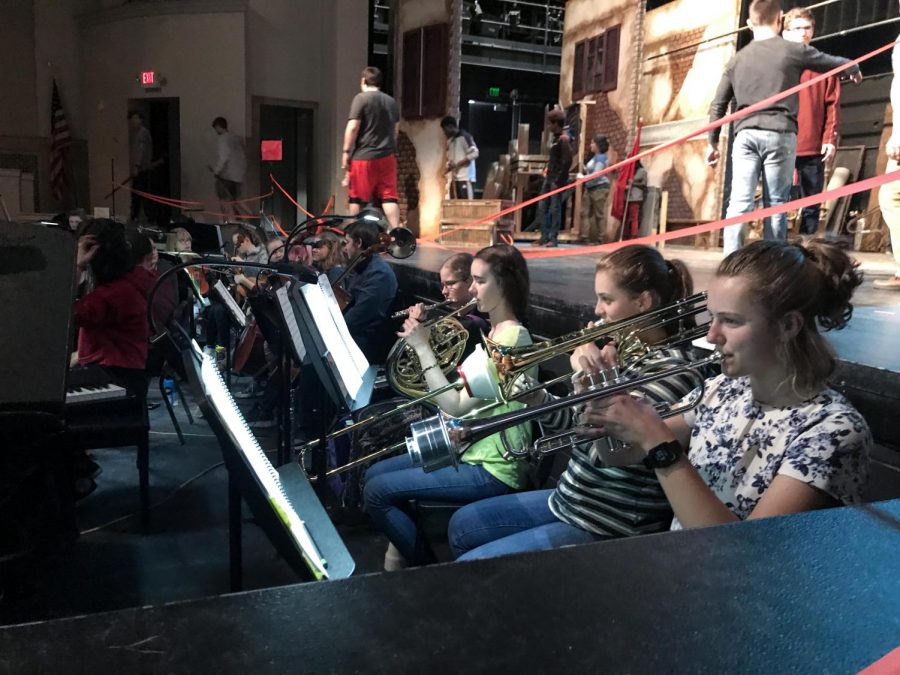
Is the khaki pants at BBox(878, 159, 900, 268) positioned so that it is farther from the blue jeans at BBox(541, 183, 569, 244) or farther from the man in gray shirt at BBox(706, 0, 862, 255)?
the blue jeans at BBox(541, 183, 569, 244)

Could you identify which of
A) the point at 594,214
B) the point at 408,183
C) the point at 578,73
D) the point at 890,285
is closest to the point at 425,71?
the point at 408,183

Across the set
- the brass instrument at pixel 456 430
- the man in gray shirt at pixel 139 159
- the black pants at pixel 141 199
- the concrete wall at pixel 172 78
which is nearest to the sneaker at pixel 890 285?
the brass instrument at pixel 456 430

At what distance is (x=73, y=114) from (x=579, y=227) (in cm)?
899

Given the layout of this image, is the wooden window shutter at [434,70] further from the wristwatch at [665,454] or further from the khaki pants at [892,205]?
the wristwatch at [665,454]

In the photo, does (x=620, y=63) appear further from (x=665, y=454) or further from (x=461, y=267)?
(x=665, y=454)

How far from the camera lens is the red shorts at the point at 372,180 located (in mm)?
6484

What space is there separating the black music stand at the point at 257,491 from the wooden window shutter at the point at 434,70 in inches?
336

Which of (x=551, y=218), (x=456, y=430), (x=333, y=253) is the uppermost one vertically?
(x=551, y=218)

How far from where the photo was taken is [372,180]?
21.5ft

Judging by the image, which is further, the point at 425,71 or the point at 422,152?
the point at 422,152

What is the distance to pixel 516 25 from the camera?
49.0 feet

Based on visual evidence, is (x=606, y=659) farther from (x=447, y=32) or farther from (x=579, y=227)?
(x=579, y=227)

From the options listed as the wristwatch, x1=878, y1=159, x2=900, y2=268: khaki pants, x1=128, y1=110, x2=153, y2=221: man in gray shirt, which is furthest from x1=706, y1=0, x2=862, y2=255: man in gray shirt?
x1=128, y1=110, x2=153, y2=221: man in gray shirt

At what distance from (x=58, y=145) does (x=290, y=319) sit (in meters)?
12.2
